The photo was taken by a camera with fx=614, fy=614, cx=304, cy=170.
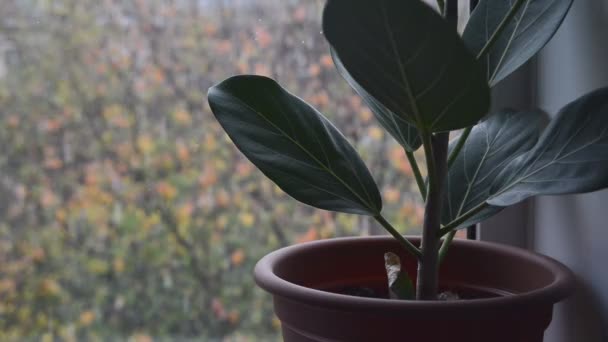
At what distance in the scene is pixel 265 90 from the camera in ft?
2.11

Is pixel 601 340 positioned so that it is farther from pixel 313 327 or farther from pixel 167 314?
pixel 167 314

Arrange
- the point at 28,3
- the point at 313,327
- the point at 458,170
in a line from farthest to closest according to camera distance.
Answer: the point at 28,3 → the point at 458,170 → the point at 313,327

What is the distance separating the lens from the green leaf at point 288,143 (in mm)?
632

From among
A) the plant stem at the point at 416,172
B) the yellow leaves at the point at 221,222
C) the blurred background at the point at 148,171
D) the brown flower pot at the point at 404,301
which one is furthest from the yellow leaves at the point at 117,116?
the plant stem at the point at 416,172

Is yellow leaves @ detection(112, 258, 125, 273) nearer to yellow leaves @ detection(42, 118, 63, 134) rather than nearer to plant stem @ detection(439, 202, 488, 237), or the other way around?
yellow leaves @ detection(42, 118, 63, 134)

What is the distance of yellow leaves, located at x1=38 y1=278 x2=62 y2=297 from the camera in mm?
1060

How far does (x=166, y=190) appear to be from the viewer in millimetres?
1046

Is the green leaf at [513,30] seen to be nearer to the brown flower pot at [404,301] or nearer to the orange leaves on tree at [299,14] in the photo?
the brown flower pot at [404,301]

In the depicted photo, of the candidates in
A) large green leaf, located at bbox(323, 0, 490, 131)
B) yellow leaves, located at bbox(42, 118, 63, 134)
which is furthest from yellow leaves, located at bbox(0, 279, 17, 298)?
large green leaf, located at bbox(323, 0, 490, 131)

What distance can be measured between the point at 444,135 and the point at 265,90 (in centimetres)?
19

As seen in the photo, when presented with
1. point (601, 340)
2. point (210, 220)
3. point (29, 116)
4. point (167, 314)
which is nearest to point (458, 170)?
point (601, 340)

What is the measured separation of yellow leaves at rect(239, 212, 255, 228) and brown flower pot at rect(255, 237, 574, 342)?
26cm

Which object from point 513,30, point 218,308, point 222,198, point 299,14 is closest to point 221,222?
point 222,198

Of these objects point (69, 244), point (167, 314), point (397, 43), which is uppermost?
point (397, 43)
